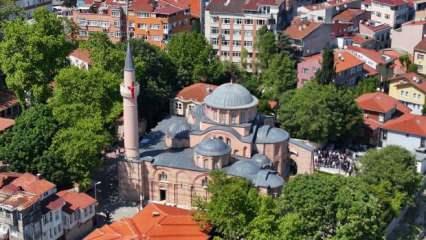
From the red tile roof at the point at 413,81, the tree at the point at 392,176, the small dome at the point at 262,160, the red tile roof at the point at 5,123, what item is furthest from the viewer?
the red tile roof at the point at 413,81

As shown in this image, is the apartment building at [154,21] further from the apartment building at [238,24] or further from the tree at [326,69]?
the tree at [326,69]

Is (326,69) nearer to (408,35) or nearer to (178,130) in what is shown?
(178,130)

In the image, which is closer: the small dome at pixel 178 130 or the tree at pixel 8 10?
the small dome at pixel 178 130

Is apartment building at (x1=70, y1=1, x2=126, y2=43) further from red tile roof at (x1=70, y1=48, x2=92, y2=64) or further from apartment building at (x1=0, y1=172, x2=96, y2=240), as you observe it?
apartment building at (x1=0, y1=172, x2=96, y2=240)

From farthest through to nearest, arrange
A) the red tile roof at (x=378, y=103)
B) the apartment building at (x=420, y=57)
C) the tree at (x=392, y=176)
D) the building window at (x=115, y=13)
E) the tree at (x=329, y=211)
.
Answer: the building window at (x=115, y=13) < the apartment building at (x=420, y=57) < the red tile roof at (x=378, y=103) < the tree at (x=392, y=176) < the tree at (x=329, y=211)

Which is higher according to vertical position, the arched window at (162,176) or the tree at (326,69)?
the tree at (326,69)

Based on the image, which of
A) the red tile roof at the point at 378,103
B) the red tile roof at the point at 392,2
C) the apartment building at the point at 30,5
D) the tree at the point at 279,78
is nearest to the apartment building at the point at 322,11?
the red tile roof at the point at 392,2
